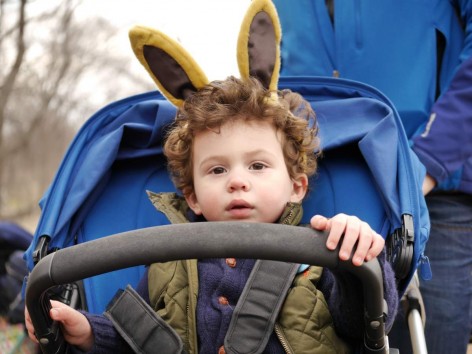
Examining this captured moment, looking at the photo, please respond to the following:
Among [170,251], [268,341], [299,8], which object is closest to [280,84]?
[299,8]

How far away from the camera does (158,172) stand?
2193 mm

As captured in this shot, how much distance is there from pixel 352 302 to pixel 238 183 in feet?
1.44

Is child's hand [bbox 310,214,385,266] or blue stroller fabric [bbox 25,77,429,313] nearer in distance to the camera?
child's hand [bbox 310,214,385,266]

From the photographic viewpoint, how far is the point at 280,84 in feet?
7.04

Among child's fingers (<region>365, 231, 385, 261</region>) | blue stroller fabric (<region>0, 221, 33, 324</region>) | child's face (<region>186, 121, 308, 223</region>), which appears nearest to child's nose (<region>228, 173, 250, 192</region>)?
child's face (<region>186, 121, 308, 223</region>)

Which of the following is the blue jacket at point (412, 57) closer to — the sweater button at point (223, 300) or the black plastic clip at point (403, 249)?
the black plastic clip at point (403, 249)

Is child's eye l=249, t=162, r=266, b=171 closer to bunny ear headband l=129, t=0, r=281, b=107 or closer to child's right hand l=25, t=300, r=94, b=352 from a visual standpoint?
bunny ear headband l=129, t=0, r=281, b=107

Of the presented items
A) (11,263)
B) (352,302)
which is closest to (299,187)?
(352,302)

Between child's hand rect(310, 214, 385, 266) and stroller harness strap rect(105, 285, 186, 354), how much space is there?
565 mm

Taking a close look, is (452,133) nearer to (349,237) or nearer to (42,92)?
(349,237)

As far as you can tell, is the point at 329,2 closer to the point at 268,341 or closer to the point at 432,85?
the point at 432,85

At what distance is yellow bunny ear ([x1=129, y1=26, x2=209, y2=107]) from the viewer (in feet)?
6.02

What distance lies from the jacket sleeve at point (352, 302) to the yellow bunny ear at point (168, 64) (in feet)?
2.40

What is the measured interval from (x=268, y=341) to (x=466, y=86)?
100cm
